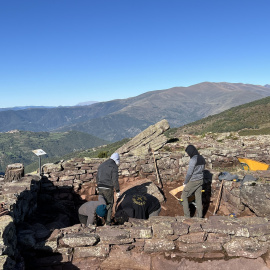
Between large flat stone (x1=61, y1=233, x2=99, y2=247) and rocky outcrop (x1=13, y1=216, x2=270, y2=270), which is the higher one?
large flat stone (x1=61, y1=233, x2=99, y2=247)

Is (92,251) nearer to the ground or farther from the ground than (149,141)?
nearer to the ground

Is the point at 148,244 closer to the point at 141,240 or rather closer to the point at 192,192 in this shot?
the point at 141,240

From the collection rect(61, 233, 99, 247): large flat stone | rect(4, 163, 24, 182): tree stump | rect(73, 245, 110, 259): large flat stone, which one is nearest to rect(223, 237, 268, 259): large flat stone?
rect(73, 245, 110, 259): large flat stone

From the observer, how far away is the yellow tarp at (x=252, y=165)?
12633mm

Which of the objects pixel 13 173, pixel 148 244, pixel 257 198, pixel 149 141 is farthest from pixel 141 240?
pixel 149 141

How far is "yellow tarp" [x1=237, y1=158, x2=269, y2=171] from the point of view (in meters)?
12.6

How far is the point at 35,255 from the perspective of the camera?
16.7ft

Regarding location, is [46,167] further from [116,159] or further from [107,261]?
[107,261]

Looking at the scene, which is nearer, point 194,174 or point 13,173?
point 194,174

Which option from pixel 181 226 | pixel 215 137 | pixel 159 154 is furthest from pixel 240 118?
pixel 181 226

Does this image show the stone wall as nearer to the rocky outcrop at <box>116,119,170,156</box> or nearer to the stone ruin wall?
the stone ruin wall

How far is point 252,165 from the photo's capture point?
1301cm

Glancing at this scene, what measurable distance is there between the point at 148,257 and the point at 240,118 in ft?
323

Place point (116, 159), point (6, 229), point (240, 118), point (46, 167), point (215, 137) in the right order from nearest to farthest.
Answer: point (6, 229) → point (116, 159) → point (46, 167) → point (215, 137) → point (240, 118)
